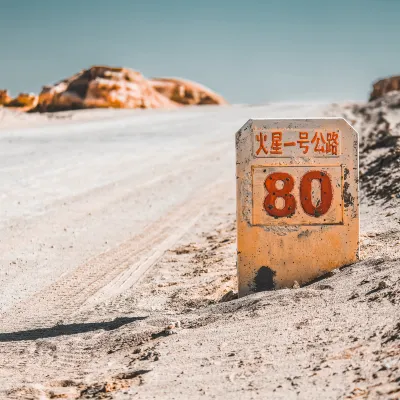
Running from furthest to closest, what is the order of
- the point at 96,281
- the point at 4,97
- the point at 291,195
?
the point at 4,97 < the point at 96,281 < the point at 291,195

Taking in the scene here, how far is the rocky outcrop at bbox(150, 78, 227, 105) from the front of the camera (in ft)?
246

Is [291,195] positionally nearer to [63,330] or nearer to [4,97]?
[63,330]

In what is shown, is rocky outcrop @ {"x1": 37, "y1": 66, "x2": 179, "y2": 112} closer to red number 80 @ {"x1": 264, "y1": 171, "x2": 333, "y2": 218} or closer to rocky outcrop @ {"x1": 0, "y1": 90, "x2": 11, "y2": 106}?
rocky outcrop @ {"x1": 0, "y1": 90, "x2": 11, "y2": 106}

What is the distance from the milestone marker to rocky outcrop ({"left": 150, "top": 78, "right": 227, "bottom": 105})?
69.8 metres

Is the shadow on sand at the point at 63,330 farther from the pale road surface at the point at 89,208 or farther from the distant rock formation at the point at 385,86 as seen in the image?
the distant rock formation at the point at 385,86

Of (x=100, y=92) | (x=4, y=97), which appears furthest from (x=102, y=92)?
(x=4, y=97)

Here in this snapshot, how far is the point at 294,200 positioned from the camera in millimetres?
5570

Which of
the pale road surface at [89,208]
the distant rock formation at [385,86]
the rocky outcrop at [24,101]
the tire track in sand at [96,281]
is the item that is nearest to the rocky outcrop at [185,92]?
the rocky outcrop at [24,101]

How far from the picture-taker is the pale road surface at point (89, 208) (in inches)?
266

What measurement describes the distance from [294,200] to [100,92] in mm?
56183

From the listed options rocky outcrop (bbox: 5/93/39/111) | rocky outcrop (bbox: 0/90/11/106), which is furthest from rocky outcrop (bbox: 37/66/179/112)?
rocky outcrop (bbox: 0/90/11/106)

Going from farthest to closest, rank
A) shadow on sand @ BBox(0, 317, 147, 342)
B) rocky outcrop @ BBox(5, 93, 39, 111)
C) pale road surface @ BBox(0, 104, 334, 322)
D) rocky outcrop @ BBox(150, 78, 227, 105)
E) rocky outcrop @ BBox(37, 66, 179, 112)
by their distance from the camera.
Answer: rocky outcrop @ BBox(150, 78, 227, 105), rocky outcrop @ BBox(5, 93, 39, 111), rocky outcrop @ BBox(37, 66, 179, 112), pale road surface @ BBox(0, 104, 334, 322), shadow on sand @ BBox(0, 317, 147, 342)

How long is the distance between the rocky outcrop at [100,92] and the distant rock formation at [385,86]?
2184cm

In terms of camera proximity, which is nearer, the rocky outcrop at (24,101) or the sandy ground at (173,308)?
the sandy ground at (173,308)
